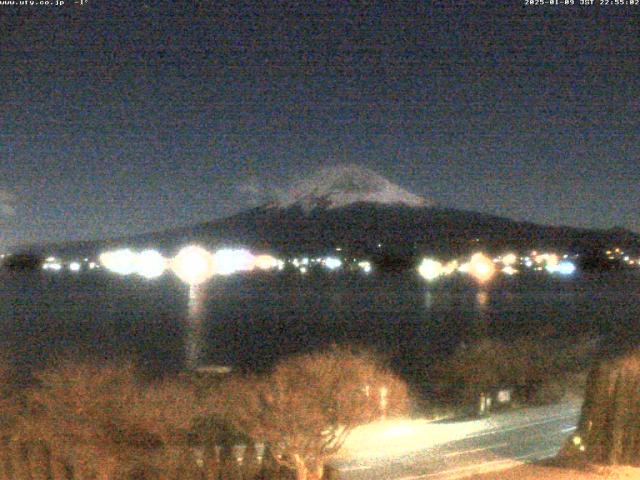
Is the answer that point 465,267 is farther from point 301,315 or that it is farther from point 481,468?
point 481,468

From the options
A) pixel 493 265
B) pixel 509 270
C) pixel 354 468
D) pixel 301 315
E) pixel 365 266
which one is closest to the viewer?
pixel 354 468

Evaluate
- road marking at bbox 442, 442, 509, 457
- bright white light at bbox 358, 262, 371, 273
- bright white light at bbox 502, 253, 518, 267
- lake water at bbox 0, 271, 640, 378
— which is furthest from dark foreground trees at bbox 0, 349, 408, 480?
bright white light at bbox 358, 262, 371, 273

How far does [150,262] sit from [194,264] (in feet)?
17.4

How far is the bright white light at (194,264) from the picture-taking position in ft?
346

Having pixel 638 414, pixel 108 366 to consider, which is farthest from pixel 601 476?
pixel 108 366

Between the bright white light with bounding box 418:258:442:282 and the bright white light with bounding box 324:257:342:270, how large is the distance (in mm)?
A: 8327

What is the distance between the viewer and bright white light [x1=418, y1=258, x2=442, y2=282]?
3812 inches

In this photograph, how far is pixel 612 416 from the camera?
37.6 ft

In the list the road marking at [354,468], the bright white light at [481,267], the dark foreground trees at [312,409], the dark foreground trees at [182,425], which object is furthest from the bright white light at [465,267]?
the dark foreground trees at [312,409]

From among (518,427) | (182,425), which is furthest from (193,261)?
(182,425)

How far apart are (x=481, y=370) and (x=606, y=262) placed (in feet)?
236

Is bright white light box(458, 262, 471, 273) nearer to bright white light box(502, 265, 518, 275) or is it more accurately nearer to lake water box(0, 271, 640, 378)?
lake water box(0, 271, 640, 378)

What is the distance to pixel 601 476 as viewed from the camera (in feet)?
34.2

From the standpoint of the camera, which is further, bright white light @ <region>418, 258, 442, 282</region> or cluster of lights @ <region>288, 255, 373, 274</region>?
cluster of lights @ <region>288, 255, 373, 274</region>
